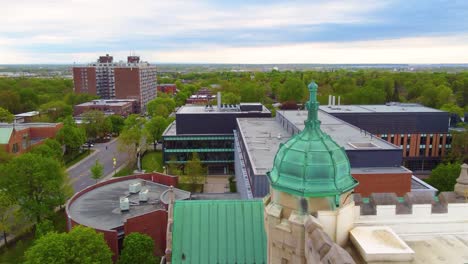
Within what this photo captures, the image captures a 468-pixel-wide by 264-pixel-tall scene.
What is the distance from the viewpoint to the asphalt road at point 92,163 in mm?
61516

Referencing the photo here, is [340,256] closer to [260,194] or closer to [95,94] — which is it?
[260,194]

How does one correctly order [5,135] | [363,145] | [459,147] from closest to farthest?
[363,145] → [5,135] → [459,147]

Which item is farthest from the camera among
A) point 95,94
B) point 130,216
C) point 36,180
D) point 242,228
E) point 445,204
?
point 95,94

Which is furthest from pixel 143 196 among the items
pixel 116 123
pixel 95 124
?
pixel 116 123

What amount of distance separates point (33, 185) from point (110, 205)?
880 centimetres

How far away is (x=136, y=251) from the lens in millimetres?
32594

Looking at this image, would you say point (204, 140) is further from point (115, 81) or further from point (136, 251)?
point (115, 81)

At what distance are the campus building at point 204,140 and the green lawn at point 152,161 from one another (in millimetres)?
2742

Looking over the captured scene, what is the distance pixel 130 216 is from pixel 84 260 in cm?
1085

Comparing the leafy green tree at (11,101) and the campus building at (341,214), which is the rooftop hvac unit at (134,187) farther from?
the leafy green tree at (11,101)

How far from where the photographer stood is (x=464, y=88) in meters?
120

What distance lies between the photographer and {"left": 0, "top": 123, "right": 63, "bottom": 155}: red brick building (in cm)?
6562

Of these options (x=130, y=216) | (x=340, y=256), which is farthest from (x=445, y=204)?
(x=130, y=216)

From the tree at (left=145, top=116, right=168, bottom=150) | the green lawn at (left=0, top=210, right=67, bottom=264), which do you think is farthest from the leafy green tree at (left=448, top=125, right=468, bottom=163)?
the green lawn at (left=0, top=210, right=67, bottom=264)
